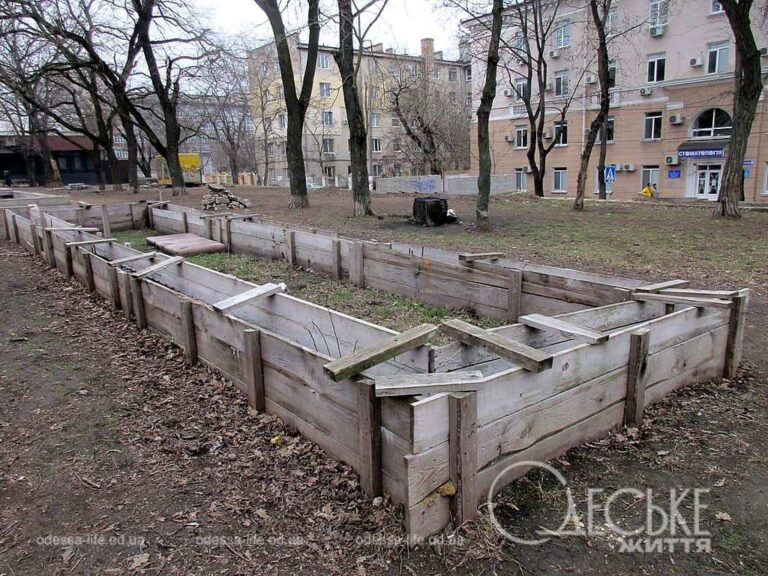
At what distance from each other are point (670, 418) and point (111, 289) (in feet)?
19.4

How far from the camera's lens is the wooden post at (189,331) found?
461 cm

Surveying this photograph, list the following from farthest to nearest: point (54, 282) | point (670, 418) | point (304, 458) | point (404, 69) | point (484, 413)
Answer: point (404, 69) → point (54, 282) → point (670, 418) → point (304, 458) → point (484, 413)

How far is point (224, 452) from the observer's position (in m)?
3.45

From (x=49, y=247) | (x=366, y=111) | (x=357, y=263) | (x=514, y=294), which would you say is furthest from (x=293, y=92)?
(x=366, y=111)

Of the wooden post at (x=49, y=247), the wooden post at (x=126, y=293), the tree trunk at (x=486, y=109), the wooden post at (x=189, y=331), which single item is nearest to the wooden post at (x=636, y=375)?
the wooden post at (x=189, y=331)

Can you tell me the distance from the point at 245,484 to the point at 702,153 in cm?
3412

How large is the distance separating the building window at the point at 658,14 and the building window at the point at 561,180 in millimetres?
9506

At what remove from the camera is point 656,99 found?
3195 centimetres

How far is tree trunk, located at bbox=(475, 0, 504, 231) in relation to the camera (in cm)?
1132

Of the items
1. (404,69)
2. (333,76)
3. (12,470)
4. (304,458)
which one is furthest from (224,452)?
(333,76)

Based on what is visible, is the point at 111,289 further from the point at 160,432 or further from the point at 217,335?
the point at 160,432

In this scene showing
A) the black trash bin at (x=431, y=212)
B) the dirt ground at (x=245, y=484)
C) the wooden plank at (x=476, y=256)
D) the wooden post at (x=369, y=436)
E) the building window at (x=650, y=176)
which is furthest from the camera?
the building window at (x=650, y=176)

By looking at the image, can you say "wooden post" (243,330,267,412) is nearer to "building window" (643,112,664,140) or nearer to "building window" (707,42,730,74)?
"building window" (707,42,730,74)

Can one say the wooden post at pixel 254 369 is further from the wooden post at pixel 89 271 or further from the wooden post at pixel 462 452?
the wooden post at pixel 89 271
